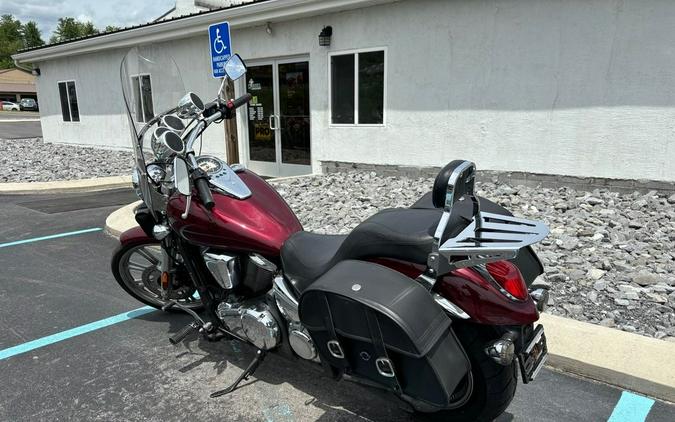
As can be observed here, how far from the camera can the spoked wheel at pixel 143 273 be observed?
318 centimetres

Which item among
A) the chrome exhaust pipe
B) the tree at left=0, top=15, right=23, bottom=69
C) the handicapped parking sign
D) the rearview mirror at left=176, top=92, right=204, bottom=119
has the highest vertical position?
the tree at left=0, top=15, right=23, bottom=69

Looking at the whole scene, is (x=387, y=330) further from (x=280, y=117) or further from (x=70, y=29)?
(x=70, y=29)

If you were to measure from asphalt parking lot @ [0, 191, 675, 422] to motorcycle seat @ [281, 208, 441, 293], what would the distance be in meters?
0.76

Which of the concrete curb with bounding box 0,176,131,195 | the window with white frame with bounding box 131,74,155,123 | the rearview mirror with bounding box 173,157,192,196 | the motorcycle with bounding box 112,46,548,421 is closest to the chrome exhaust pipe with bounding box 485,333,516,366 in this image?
the motorcycle with bounding box 112,46,548,421

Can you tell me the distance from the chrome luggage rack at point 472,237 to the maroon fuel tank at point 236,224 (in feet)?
3.18

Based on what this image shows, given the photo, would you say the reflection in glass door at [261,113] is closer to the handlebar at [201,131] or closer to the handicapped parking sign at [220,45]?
the handicapped parking sign at [220,45]

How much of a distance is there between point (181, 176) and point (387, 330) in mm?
1335

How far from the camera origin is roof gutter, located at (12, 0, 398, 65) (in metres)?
7.70

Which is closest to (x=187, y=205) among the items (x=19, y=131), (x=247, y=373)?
(x=247, y=373)

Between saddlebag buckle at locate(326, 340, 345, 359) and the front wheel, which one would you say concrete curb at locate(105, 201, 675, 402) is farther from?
saddlebag buckle at locate(326, 340, 345, 359)

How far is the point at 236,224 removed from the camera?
2.44 m

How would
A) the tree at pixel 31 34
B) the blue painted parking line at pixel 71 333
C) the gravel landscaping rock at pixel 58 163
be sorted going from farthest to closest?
the tree at pixel 31 34, the gravel landscaping rock at pixel 58 163, the blue painted parking line at pixel 71 333

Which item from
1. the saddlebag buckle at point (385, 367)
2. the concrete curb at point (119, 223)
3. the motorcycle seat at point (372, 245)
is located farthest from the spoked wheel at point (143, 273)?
the concrete curb at point (119, 223)

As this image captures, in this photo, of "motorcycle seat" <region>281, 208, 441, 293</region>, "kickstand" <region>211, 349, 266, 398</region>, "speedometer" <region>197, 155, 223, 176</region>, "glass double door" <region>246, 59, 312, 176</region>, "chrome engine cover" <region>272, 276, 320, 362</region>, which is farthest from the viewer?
"glass double door" <region>246, 59, 312, 176</region>
